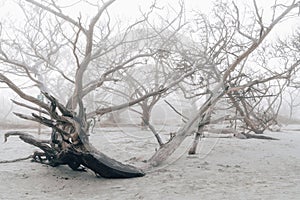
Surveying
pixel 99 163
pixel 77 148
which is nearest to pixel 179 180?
pixel 99 163

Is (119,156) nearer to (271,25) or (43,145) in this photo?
(43,145)

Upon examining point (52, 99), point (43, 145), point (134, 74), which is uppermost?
point (134, 74)

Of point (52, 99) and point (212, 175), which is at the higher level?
point (52, 99)

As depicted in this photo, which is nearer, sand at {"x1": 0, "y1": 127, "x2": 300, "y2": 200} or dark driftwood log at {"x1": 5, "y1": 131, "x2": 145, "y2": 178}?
sand at {"x1": 0, "y1": 127, "x2": 300, "y2": 200}

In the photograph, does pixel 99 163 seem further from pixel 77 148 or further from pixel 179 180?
pixel 179 180

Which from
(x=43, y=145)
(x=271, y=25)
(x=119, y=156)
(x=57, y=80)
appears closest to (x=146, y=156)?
(x=119, y=156)

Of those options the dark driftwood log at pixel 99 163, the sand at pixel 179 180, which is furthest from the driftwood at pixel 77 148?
the sand at pixel 179 180

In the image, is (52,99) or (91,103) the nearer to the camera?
(52,99)

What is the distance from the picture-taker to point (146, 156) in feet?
19.4

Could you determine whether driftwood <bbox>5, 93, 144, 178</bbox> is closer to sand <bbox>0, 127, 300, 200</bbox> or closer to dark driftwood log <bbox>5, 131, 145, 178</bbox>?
dark driftwood log <bbox>5, 131, 145, 178</bbox>

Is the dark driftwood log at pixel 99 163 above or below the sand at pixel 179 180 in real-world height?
above

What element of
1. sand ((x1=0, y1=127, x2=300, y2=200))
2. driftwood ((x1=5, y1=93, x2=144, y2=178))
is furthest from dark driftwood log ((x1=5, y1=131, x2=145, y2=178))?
sand ((x1=0, y1=127, x2=300, y2=200))

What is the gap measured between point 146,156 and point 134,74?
409 cm

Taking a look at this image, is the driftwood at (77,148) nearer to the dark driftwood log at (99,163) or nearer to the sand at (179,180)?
the dark driftwood log at (99,163)
